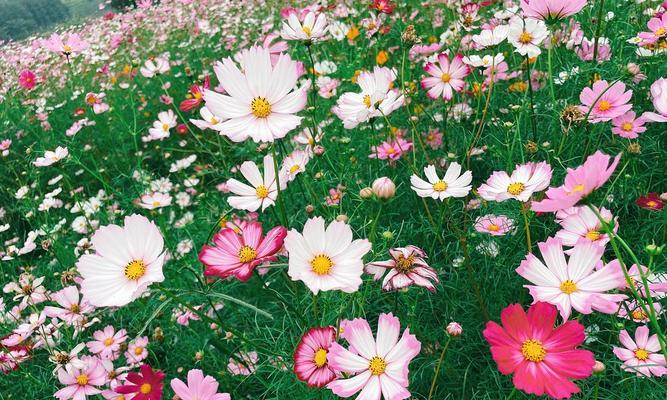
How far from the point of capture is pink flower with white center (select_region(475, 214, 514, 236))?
3.27 ft

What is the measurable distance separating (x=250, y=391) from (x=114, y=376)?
0.32m

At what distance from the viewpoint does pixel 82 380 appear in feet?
3.27

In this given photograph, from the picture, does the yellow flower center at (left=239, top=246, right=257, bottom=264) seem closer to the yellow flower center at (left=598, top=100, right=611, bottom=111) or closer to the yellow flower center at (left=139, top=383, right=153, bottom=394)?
the yellow flower center at (left=139, top=383, right=153, bottom=394)

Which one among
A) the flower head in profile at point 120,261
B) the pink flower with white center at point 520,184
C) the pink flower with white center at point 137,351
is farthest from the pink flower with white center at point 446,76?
the pink flower with white center at point 137,351

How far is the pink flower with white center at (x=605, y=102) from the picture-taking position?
973 mm

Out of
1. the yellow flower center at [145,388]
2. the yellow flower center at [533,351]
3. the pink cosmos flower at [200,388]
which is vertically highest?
the yellow flower center at [533,351]

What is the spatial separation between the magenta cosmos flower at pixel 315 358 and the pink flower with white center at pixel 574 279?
290mm

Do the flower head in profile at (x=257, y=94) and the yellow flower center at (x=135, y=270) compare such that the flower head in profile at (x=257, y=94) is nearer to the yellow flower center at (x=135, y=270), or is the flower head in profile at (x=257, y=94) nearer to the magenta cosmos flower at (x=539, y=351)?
the yellow flower center at (x=135, y=270)

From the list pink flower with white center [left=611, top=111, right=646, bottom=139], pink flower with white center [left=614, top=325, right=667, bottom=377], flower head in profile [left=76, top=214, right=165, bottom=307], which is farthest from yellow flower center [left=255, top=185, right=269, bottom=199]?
pink flower with white center [left=611, top=111, right=646, bottom=139]

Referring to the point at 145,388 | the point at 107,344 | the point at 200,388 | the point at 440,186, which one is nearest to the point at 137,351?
the point at 107,344

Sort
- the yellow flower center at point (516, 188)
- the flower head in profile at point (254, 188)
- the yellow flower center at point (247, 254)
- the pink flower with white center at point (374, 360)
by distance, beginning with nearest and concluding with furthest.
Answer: the pink flower with white center at point (374, 360) → the yellow flower center at point (247, 254) → the yellow flower center at point (516, 188) → the flower head in profile at point (254, 188)

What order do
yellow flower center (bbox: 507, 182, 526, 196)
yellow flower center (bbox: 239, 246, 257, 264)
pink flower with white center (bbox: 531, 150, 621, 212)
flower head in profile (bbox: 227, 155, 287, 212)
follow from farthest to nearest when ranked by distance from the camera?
1. flower head in profile (bbox: 227, 155, 287, 212)
2. yellow flower center (bbox: 507, 182, 526, 196)
3. yellow flower center (bbox: 239, 246, 257, 264)
4. pink flower with white center (bbox: 531, 150, 621, 212)

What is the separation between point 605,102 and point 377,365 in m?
0.79

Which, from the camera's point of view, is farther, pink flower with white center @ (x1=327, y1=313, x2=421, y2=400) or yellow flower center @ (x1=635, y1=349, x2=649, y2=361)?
yellow flower center @ (x1=635, y1=349, x2=649, y2=361)
